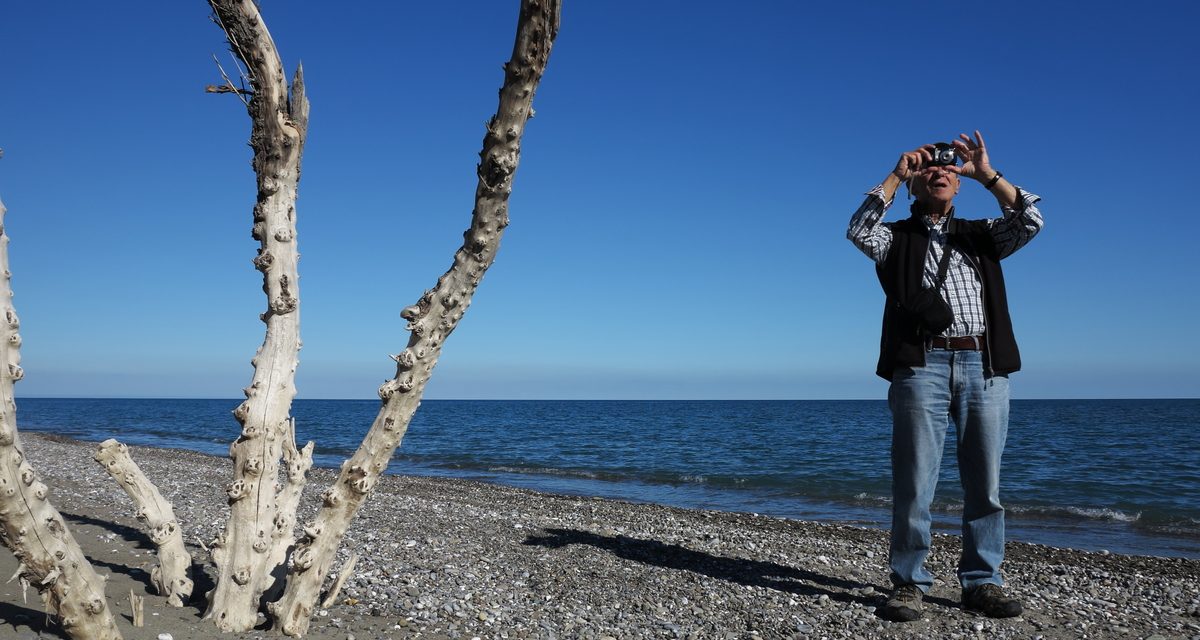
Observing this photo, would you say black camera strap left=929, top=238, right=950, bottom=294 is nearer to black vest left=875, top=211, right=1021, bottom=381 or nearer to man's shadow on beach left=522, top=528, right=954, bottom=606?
black vest left=875, top=211, right=1021, bottom=381

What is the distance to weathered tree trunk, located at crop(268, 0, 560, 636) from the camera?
3692 mm

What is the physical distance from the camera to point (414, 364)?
12.7ft

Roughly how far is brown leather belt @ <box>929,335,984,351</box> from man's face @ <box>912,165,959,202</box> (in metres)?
0.95

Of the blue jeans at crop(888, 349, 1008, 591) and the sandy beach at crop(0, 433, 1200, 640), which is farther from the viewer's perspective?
the blue jeans at crop(888, 349, 1008, 591)

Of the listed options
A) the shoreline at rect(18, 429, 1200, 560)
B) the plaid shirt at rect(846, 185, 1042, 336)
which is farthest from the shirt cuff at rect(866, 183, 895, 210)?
the shoreline at rect(18, 429, 1200, 560)

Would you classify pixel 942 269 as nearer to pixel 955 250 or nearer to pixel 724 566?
pixel 955 250

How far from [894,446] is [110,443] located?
5.07 meters

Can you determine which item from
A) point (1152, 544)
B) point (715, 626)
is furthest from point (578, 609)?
point (1152, 544)

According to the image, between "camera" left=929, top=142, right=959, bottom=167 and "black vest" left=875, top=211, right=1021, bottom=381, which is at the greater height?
"camera" left=929, top=142, right=959, bottom=167

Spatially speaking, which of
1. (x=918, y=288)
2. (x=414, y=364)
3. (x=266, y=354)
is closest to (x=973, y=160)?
(x=918, y=288)

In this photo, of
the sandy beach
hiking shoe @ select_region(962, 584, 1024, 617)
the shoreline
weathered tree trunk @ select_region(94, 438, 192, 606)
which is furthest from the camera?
the shoreline

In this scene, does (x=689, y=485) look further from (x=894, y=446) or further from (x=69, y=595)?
(x=69, y=595)

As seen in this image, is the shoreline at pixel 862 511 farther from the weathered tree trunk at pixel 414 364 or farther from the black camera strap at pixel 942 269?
the weathered tree trunk at pixel 414 364

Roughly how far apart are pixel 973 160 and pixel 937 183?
26cm
